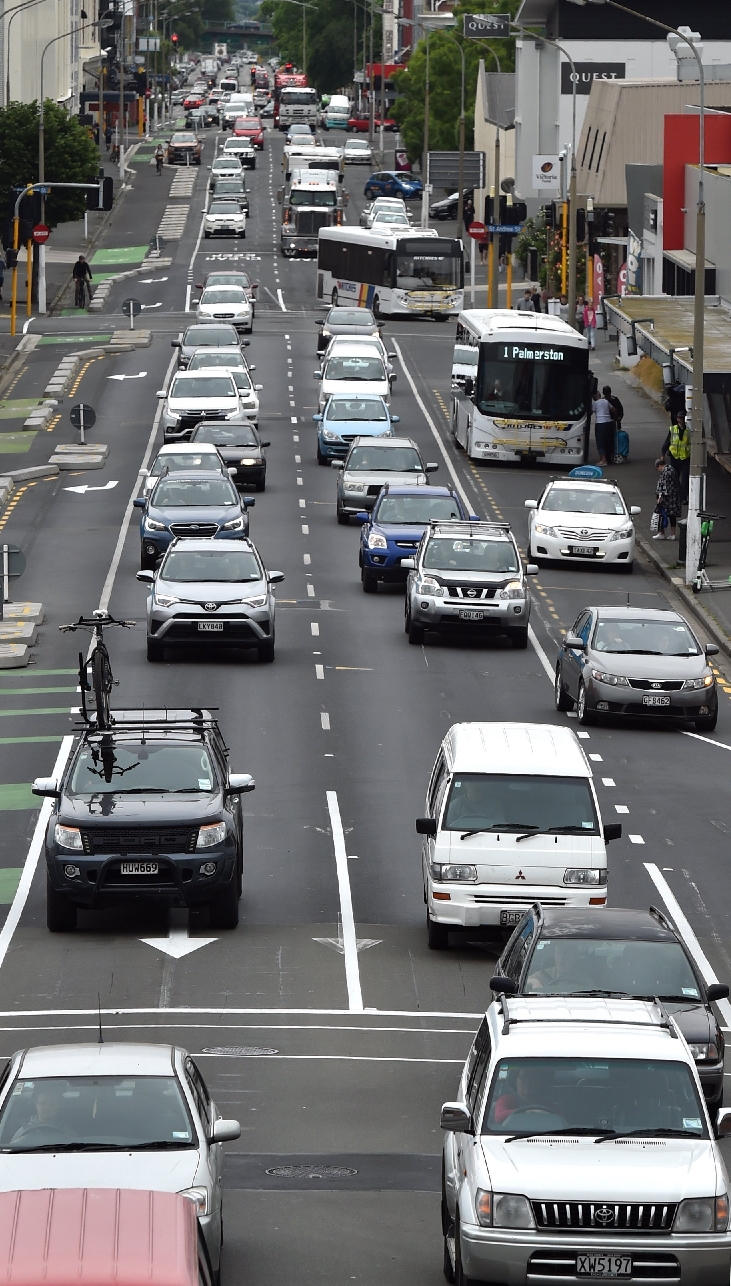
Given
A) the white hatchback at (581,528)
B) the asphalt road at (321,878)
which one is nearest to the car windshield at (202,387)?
the asphalt road at (321,878)

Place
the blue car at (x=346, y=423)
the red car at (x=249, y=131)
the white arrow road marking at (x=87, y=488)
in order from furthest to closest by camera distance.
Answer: the red car at (x=249, y=131) < the blue car at (x=346, y=423) < the white arrow road marking at (x=87, y=488)

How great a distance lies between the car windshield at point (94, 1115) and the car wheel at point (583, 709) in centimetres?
1874

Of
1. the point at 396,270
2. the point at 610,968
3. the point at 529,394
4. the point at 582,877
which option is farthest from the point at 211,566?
the point at 396,270

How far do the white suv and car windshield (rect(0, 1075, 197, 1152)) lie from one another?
53.6 inches

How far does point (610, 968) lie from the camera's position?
15000mm

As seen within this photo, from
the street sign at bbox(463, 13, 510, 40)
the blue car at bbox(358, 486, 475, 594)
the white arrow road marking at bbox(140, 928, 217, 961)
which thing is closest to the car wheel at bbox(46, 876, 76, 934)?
the white arrow road marking at bbox(140, 928, 217, 961)

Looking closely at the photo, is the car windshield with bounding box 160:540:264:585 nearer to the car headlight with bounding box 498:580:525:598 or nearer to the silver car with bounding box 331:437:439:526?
the car headlight with bounding box 498:580:525:598

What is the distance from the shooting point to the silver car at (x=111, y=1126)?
10.6 m

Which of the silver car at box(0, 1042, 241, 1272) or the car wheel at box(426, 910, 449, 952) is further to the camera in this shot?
the car wheel at box(426, 910, 449, 952)

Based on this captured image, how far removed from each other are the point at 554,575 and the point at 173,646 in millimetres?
10840

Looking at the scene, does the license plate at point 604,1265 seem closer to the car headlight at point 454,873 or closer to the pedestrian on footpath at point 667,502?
the car headlight at point 454,873

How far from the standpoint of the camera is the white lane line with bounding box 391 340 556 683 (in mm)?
34125

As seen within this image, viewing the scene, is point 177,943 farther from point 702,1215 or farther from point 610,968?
point 702,1215

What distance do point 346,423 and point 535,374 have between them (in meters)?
4.57
